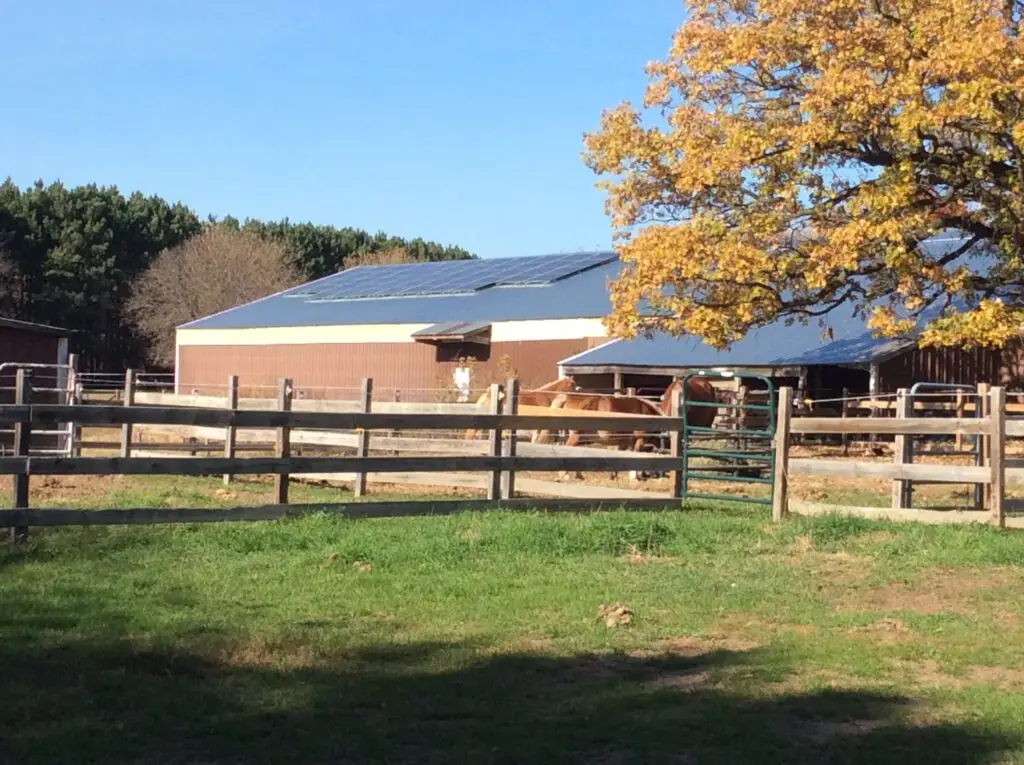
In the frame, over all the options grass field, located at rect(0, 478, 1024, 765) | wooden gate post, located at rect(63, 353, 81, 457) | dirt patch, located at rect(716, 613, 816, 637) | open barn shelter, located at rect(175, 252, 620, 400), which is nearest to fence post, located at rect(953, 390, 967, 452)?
grass field, located at rect(0, 478, 1024, 765)

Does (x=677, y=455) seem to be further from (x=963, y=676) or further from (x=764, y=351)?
(x=764, y=351)

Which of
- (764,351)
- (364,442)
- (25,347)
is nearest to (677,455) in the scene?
(364,442)

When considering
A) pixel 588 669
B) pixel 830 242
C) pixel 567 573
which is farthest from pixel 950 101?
pixel 588 669

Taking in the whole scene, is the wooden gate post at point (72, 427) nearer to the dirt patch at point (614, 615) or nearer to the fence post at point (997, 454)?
the dirt patch at point (614, 615)

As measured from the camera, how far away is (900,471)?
39.2 ft

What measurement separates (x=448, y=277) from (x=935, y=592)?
4170 centimetres

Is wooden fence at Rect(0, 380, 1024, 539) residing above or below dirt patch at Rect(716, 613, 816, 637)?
above

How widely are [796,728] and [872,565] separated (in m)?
4.44

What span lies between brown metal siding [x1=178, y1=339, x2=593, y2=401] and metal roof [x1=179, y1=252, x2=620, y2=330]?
97 centimetres

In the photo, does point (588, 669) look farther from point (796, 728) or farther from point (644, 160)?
point (644, 160)

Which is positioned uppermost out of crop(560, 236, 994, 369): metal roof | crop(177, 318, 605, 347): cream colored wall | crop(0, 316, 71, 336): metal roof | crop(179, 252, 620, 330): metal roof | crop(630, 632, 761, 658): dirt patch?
crop(179, 252, 620, 330): metal roof

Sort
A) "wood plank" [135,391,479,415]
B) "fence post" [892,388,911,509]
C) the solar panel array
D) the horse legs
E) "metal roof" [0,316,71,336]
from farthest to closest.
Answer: the solar panel array
"metal roof" [0,316,71,336]
the horse legs
"wood plank" [135,391,479,415]
"fence post" [892,388,911,509]

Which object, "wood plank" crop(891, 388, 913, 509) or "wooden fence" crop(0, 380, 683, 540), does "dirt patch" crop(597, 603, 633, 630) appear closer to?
"wooden fence" crop(0, 380, 683, 540)

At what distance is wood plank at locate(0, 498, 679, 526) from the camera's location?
9.08 metres
